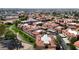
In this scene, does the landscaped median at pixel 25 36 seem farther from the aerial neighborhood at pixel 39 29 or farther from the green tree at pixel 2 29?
the green tree at pixel 2 29

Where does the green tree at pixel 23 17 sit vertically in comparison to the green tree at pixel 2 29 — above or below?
above

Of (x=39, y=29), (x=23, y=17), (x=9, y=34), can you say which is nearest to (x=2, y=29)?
(x=9, y=34)

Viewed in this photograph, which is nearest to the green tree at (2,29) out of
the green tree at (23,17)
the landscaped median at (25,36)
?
the landscaped median at (25,36)

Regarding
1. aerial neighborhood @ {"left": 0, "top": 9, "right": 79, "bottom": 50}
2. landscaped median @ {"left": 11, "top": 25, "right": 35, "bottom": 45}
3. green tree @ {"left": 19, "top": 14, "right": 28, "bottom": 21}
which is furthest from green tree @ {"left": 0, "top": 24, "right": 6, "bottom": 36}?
green tree @ {"left": 19, "top": 14, "right": 28, "bottom": 21}

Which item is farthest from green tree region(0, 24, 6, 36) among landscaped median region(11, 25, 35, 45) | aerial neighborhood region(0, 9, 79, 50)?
landscaped median region(11, 25, 35, 45)

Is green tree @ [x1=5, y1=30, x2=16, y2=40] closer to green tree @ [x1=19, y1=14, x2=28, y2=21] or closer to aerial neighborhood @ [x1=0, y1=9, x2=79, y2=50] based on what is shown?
aerial neighborhood @ [x1=0, y1=9, x2=79, y2=50]

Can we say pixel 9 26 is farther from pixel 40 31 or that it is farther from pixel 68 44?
pixel 68 44

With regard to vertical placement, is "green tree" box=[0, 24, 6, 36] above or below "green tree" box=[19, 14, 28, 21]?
below

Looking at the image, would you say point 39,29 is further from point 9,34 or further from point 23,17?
point 9,34

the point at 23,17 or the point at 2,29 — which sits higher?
the point at 23,17
